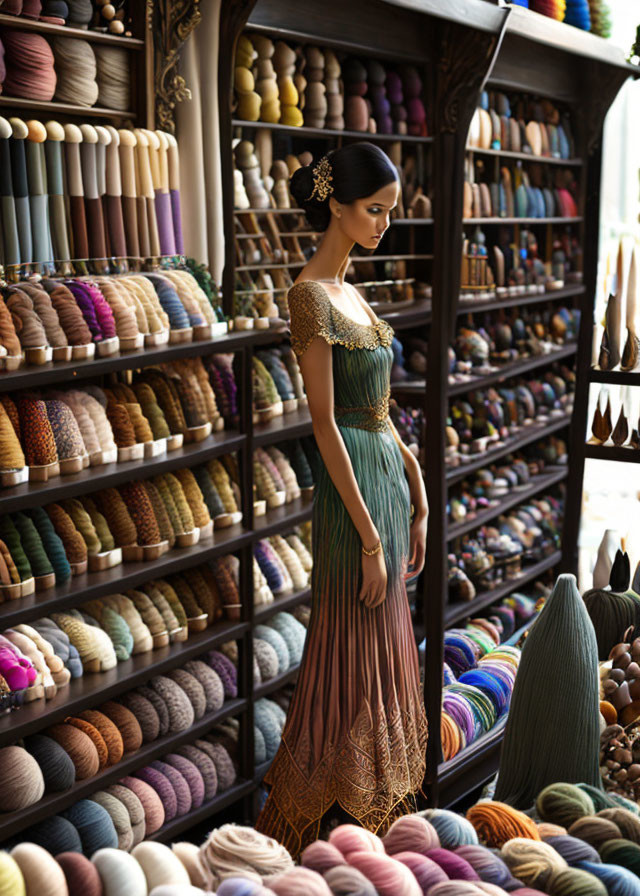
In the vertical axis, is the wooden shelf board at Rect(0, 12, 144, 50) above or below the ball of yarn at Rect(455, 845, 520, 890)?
above

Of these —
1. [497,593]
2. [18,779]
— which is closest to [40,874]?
[18,779]

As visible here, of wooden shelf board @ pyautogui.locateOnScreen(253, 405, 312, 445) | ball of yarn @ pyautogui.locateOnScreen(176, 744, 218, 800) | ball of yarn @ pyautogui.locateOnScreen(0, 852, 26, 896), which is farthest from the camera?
wooden shelf board @ pyautogui.locateOnScreen(253, 405, 312, 445)

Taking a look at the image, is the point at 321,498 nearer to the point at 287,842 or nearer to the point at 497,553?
the point at 287,842

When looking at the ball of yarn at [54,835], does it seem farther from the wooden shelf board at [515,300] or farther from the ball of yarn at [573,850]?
the wooden shelf board at [515,300]

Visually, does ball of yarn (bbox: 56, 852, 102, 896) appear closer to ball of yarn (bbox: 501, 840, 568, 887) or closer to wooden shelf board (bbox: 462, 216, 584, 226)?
ball of yarn (bbox: 501, 840, 568, 887)

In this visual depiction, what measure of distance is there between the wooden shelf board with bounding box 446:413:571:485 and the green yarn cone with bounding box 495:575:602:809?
89.4 inches

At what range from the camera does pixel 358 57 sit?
3703 mm

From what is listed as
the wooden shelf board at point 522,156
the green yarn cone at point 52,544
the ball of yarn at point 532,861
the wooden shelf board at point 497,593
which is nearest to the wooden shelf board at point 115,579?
the green yarn cone at point 52,544

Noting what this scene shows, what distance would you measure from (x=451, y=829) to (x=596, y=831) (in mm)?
232

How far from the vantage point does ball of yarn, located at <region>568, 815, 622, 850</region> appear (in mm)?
1505

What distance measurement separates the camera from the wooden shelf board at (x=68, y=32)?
2479mm

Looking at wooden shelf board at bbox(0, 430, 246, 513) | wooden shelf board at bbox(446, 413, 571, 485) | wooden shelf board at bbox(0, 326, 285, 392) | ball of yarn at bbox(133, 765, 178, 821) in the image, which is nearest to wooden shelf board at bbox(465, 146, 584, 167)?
wooden shelf board at bbox(446, 413, 571, 485)

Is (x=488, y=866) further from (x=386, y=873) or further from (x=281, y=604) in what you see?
(x=281, y=604)

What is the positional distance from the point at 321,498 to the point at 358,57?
1877 mm
